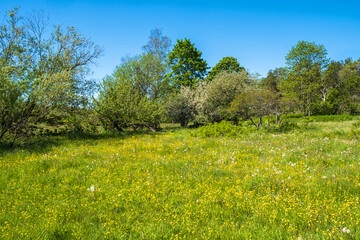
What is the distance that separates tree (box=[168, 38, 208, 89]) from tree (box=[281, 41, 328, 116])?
16.9 m

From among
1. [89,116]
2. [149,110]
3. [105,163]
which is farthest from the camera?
[149,110]

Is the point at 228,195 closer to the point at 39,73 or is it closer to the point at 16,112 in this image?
the point at 16,112

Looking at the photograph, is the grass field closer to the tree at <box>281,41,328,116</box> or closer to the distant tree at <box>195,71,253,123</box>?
the distant tree at <box>195,71,253,123</box>

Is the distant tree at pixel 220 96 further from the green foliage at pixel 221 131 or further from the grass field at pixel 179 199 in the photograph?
the grass field at pixel 179 199

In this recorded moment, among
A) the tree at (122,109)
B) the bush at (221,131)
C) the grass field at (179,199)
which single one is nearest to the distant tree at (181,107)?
the tree at (122,109)

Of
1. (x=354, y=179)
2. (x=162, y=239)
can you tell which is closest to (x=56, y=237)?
(x=162, y=239)

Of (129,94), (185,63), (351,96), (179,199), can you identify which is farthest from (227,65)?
(179,199)

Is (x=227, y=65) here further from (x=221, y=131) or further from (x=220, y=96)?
(x=221, y=131)

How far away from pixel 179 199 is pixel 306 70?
42256 mm

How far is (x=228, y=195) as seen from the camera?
430 centimetres

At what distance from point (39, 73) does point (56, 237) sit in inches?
492

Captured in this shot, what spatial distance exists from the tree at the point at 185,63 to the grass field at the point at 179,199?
113 ft

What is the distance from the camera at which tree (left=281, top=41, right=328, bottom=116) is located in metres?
37.0

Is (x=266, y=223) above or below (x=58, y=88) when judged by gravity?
below
